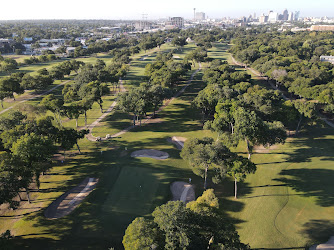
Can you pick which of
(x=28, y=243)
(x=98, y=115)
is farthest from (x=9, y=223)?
(x=98, y=115)

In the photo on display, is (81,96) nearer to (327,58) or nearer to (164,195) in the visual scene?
(164,195)

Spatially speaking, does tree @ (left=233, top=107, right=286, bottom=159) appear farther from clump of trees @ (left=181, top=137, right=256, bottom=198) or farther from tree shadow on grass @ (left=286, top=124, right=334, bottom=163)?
clump of trees @ (left=181, top=137, right=256, bottom=198)

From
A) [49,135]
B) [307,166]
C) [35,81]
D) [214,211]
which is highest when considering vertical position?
[35,81]

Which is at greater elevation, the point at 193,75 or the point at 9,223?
the point at 193,75

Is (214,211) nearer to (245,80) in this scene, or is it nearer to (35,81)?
(245,80)

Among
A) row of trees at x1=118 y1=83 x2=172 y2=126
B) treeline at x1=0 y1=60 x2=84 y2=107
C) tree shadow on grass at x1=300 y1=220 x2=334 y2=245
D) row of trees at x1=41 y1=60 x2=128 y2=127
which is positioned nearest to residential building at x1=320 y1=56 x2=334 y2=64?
row of trees at x1=118 y1=83 x2=172 y2=126

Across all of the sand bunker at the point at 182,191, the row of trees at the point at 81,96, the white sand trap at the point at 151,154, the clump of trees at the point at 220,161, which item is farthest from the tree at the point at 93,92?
the clump of trees at the point at 220,161

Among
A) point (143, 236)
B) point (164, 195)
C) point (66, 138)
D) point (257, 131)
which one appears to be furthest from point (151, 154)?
point (143, 236)

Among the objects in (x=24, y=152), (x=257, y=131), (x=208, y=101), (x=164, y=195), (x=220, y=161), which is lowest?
(x=164, y=195)
